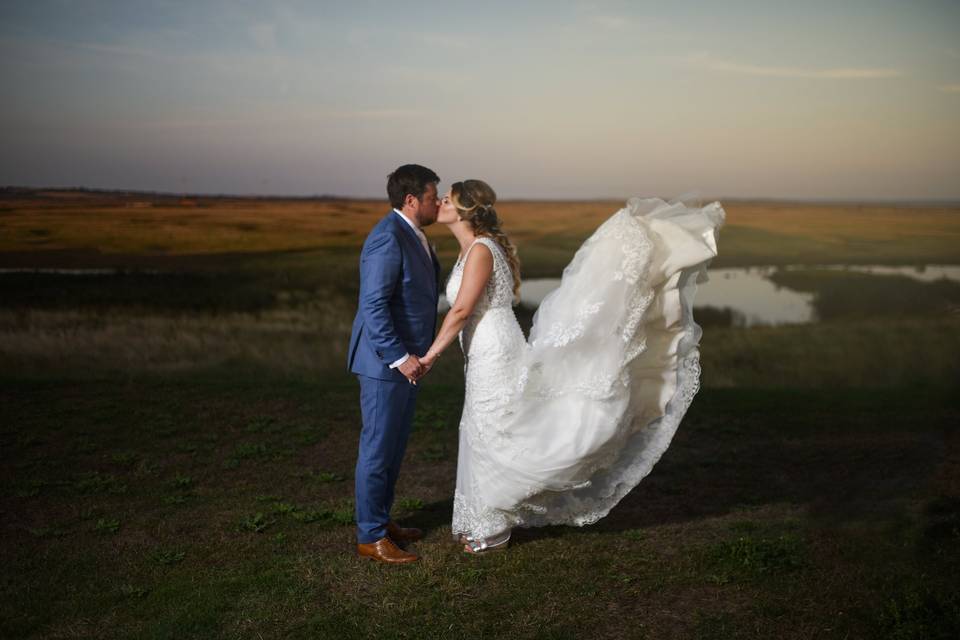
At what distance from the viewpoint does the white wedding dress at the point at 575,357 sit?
5.36m

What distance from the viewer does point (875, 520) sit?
6.30m

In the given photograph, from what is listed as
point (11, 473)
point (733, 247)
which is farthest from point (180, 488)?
point (733, 247)

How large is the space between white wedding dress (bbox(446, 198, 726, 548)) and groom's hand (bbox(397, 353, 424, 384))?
436 millimetres

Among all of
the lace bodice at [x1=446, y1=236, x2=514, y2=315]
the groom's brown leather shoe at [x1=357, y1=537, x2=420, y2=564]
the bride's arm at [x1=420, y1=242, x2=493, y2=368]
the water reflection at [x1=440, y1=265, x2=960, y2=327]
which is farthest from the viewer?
the water reflection at [x1=440, y1=265, x2=960, y2=327]

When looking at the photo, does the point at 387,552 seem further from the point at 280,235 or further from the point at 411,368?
the point at 280,235

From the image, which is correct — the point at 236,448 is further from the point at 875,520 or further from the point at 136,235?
the point at 136,235

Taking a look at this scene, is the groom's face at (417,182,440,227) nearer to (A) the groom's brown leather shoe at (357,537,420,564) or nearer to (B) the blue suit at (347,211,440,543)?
(B) the blue suit at (347,211,440,543)

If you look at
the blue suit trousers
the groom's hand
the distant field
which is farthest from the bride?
the distant field

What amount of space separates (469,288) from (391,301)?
532 millimetres

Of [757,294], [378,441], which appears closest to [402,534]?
[378,441]

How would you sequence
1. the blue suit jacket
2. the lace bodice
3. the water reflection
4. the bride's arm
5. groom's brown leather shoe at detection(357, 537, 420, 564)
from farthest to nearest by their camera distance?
1. the water reflection
2. groom's brown leather shoe at detection(357, 537, 420, 564)
3. the lace bodice
4. the bride's arm
5. the blue suit jacket

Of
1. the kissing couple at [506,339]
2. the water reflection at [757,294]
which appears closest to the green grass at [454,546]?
the kissing couple at [506,339]

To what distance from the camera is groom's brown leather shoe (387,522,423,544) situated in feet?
20.1

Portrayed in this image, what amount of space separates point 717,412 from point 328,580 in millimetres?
7154
